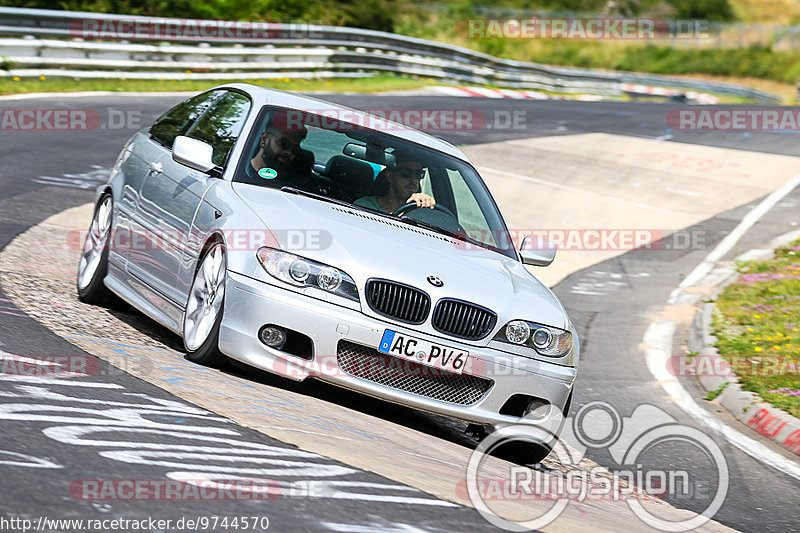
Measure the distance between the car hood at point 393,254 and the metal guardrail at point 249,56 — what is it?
14455 millimetres

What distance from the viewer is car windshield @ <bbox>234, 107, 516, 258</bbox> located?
668cm

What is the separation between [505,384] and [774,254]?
9.47 metres

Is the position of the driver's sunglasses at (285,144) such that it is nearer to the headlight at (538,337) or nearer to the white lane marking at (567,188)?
the headlight at (538,337)

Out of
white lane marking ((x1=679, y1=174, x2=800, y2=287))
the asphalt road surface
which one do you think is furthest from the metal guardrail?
white lane marking ((x1=679, y1=174, x2=800, y2=287))

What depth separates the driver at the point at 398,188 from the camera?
6762mm

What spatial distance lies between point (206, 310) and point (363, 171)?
4.74 feet

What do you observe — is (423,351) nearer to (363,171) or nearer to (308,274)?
(308,274)

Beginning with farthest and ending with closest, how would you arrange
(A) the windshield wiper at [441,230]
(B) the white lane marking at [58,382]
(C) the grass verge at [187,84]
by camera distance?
1. (C) the grass verge at [187,84]
2. (A) the windshield wiper at [441,230]
3. (B) the white lane marking at [58,382]

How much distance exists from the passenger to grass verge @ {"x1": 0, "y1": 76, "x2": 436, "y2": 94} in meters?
12.6

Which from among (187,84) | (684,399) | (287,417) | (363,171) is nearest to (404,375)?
(287,417)

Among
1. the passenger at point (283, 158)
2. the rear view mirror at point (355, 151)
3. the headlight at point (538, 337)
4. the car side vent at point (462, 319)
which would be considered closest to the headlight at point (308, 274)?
the car side vent at point (462, 319)

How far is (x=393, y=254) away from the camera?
587 cm

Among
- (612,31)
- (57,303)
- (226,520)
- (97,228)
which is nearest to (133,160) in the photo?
(97,228)

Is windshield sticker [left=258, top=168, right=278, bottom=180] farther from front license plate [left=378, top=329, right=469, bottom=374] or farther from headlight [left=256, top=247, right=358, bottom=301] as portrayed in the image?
front license plate [left=378, top=329, right=469, bottom=374]
